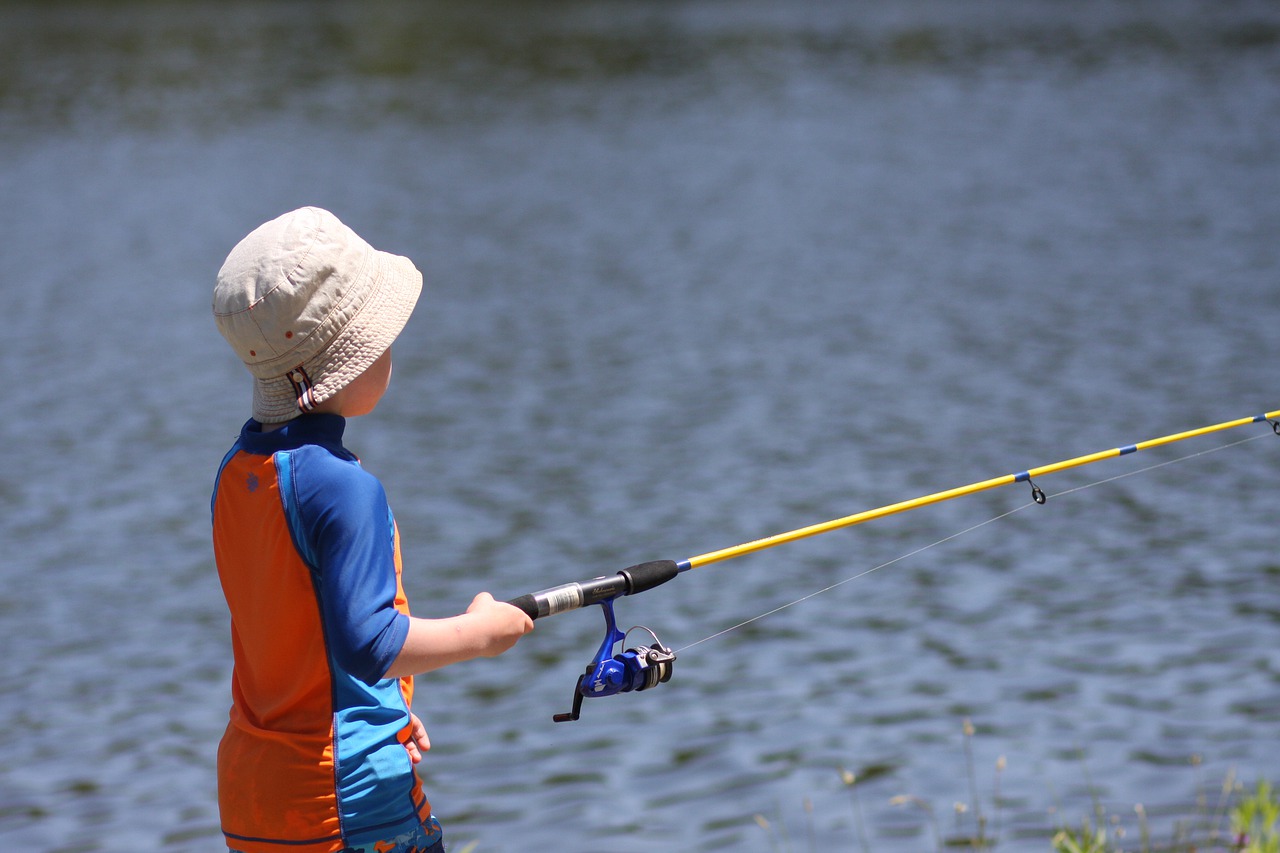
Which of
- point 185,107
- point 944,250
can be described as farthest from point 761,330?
point 185,107

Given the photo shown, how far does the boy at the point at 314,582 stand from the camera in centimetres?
231

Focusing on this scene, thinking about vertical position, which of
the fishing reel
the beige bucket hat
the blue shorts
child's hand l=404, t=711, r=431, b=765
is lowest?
the blue shorts

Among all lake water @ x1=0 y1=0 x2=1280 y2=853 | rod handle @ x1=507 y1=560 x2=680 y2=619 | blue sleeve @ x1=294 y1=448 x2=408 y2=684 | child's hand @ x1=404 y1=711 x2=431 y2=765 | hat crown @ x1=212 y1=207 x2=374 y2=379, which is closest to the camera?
blue sleeve @ x1=294 y1=448 x2=408 y2=684

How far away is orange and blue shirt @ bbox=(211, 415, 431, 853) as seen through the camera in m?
2.30

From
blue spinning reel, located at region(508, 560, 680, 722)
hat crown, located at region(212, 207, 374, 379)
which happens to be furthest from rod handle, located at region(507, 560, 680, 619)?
hat crown, located at region(212, 207, 374, 379)

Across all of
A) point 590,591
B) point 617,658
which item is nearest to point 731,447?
point 617,658

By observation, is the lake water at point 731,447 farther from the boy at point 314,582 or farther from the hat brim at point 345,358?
the hat brim at point 345,358

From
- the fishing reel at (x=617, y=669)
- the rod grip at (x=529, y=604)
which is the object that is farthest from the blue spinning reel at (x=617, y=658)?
the rod grip at (x=529, y=604)

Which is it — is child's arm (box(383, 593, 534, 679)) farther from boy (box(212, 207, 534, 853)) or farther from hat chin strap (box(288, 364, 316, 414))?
hat chin strap (box(288, 364, 316, 414))

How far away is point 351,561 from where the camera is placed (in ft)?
7.50

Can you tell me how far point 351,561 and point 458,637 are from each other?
203 millimetres

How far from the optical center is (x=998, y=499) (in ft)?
28.3

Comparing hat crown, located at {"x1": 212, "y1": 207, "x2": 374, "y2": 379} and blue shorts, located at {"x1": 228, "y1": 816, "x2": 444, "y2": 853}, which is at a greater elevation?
hat crown, located at {"x1": 212, "y1": 207, "x2": 374, "y2": 379}

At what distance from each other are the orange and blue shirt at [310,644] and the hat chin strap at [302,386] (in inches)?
1.0
